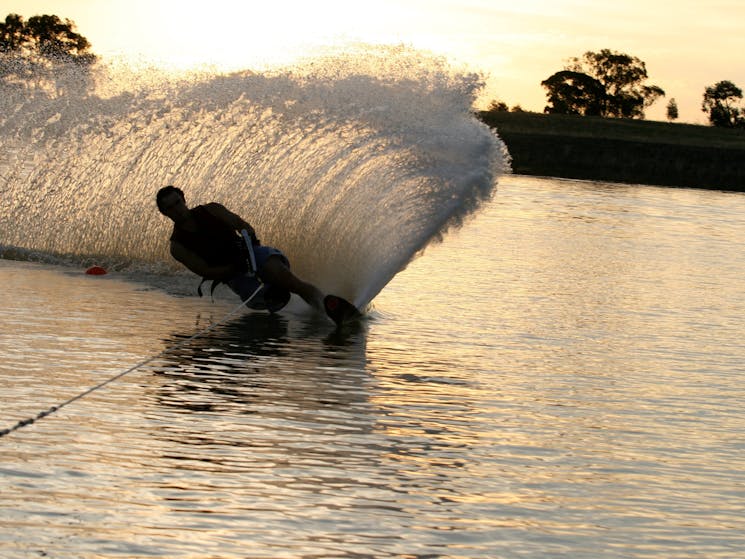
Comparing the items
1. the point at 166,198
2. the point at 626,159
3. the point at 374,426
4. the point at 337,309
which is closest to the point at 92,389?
the point at 374,426

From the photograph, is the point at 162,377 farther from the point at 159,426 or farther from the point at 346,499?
the point at 346,499

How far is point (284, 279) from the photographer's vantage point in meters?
11.1

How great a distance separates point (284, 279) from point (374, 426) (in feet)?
12.8

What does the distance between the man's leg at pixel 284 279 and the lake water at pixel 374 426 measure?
27 centimetres

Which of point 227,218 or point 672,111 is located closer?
point 227,218

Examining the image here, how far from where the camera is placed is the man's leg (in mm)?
11062

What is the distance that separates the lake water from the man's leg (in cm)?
27

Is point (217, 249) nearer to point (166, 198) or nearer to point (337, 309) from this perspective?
point (166, 198)

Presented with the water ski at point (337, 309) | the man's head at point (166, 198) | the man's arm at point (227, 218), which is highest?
the man's head at point (166, 198)

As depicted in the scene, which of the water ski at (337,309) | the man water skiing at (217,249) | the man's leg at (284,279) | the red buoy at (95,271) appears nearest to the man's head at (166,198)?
the man water skiing at (217,249)

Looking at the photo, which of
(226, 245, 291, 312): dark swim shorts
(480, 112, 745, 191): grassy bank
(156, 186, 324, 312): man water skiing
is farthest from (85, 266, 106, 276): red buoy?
(480, 112, 745, 191): grassy bank

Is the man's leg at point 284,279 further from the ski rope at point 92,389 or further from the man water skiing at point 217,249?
the ski rope at point 92,389

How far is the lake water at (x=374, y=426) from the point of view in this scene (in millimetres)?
5504

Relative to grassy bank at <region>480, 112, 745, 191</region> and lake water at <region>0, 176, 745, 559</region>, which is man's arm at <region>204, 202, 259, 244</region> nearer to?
lake water at <region>0, 176, 745, 559</region>
